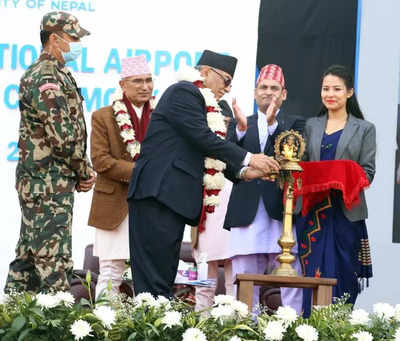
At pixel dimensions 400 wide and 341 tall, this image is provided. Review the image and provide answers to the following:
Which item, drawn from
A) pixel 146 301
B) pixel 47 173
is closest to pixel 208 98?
pixel 47 173

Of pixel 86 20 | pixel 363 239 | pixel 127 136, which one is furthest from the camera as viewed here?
pixel 86 20

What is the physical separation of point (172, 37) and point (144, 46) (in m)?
0.27

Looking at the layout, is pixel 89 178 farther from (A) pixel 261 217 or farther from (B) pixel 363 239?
(B) pixel 363 239

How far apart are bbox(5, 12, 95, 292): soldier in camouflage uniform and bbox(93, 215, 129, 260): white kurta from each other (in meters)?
0.94

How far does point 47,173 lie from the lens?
516 cm

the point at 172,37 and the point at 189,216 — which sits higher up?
the point at 172,37

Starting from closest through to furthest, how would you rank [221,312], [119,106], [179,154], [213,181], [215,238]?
[221,312] → [179,154] → [213,181] → [119,106] → [215,238]

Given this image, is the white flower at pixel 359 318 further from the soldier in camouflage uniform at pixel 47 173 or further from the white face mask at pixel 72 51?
the white face mask at pixel 72 51

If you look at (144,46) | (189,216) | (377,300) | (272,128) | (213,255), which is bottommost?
(377,300)

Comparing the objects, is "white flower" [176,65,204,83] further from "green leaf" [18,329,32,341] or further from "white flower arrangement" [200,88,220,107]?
"green leaf" [18,329,32,341]

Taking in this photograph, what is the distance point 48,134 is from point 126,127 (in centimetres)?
116

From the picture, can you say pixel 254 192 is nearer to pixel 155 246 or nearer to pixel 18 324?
pixel 155 246

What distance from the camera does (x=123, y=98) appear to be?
6.41 metres

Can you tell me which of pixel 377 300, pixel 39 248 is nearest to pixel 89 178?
pixel 39 248
